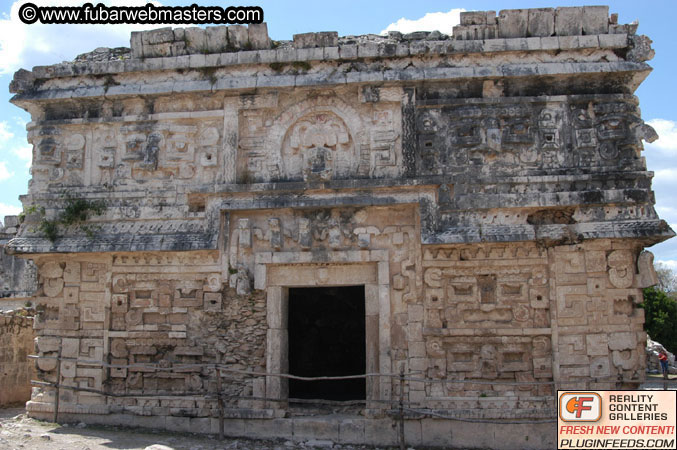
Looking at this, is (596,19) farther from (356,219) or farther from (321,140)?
(356,219)

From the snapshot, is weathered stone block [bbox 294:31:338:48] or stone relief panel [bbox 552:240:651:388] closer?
stone relief panel [bbox 552:240:651:388]

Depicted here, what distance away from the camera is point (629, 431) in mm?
6559

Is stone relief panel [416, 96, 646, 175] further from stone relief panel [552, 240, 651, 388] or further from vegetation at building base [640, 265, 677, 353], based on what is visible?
vegetation at building base [640, 265, 677, 353]

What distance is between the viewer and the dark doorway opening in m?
12.6

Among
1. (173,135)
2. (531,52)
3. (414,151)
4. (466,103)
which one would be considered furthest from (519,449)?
(173,135)

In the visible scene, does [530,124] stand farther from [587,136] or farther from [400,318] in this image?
[400,318]

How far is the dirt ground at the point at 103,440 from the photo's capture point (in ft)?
25.5

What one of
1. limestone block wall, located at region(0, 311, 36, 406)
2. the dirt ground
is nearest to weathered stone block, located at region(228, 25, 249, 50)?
the dirt ground

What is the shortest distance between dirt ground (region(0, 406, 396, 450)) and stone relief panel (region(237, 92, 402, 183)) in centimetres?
382

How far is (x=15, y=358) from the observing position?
1195 cm

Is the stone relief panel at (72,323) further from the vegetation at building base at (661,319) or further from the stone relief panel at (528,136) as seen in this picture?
the vegetation at building base at (661,319)

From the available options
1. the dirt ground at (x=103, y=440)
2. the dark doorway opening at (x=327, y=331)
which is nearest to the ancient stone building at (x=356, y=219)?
the dirt ground at (x=103, y=440)

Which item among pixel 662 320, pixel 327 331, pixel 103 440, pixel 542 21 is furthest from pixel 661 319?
pixel 103 440

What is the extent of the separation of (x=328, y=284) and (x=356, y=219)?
3.47 ft
